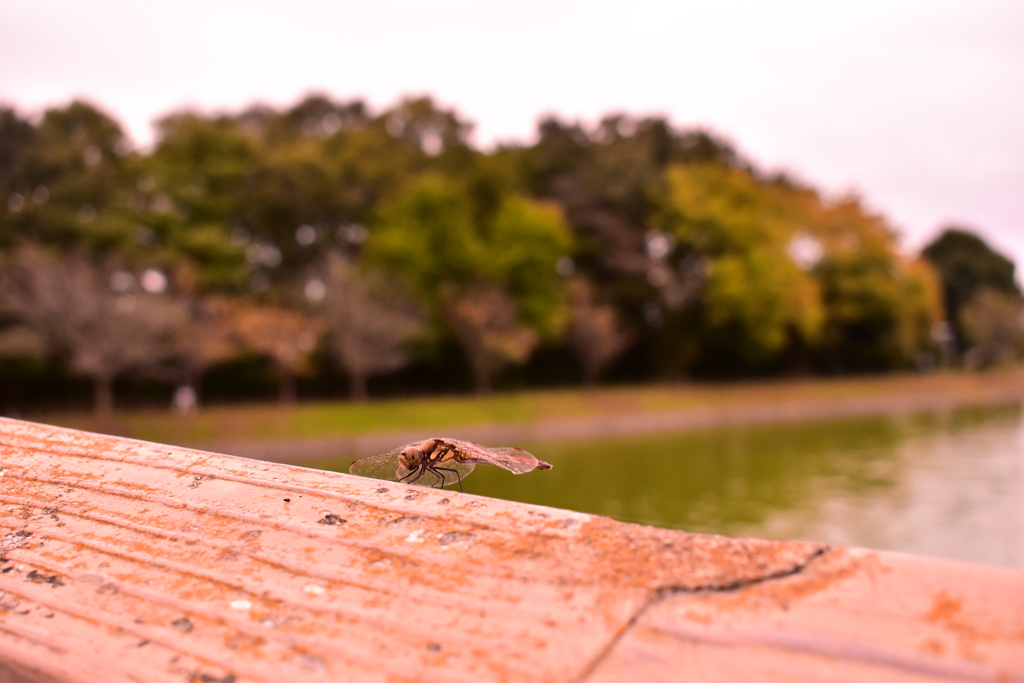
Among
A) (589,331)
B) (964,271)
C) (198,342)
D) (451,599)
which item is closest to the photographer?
(451,599)

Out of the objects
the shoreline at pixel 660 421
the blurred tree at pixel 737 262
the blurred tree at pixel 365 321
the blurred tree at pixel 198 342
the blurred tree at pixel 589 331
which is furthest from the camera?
the blurred tree at pixel 737 262

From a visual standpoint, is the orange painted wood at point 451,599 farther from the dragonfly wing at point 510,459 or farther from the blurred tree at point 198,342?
the blurred tree at point 198,342

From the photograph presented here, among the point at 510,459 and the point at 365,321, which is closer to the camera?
the point at 510,459

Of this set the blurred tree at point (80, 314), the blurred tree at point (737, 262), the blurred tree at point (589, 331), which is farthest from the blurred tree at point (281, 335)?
the blurred tree at point (737, 262)

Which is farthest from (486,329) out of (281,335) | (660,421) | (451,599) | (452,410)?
(451,599)

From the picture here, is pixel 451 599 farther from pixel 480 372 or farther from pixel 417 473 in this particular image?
pixel 480 372
